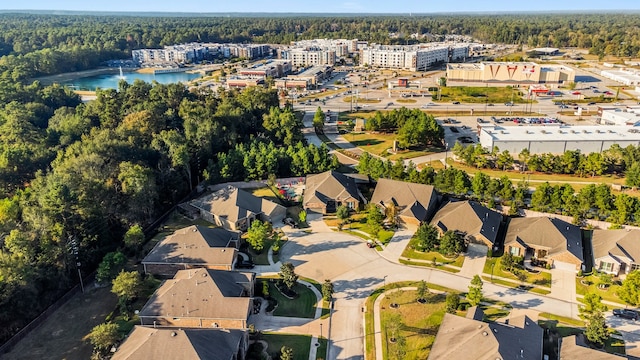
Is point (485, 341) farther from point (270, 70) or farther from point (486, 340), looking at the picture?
point (270, 70)

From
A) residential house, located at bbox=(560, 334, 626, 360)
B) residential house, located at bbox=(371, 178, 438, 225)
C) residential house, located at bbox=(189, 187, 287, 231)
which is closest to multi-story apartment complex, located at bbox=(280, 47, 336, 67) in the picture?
residential house, located at bbox=(371, 178, 438, 225)

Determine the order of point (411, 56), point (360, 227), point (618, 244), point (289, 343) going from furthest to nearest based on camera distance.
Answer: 1. point (411, 56)
2. point (360, 227)
3. point (618, 244)
4. point (289, 343)

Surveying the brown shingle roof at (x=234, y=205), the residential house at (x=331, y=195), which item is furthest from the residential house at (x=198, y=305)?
the residential house at (x=331, y=195)

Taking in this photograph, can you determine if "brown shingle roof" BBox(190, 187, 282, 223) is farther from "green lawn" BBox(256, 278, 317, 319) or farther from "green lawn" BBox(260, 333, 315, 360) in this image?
"green lawn" BBox(260, 333, 315, 360)

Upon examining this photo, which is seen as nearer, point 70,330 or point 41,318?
point 70,330

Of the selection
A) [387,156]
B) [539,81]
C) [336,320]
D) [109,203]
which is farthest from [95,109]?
[539,81]

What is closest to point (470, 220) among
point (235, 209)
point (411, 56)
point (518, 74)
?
point (235, 209)

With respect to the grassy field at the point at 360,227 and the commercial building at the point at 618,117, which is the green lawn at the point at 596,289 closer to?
the grassy field at the point at 360,227
